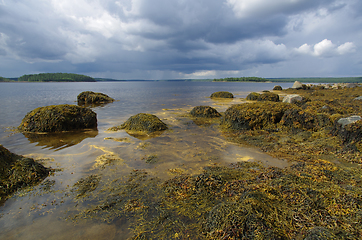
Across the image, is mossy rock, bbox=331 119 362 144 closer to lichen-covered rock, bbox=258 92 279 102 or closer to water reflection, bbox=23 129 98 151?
water reflection, bbox=23 129 98 151

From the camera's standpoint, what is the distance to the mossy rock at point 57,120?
9656 millimetres

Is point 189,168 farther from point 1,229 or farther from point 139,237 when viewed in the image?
point 1,229

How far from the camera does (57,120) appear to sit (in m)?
9.84

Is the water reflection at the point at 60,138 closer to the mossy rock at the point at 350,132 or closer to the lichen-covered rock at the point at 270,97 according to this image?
the mossy rock at the point at 350,132

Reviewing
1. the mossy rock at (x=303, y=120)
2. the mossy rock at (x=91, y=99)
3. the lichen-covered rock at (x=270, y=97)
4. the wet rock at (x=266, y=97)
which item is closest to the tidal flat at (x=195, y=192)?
the mossy rock at (x=303, y=120)

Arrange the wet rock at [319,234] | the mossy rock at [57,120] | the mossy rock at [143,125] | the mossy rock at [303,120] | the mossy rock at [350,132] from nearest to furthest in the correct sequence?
1. the wet rock at [319,234]
2. the mossy rock at [350,132]
3. the mossy rock at [303,120]
4. the mossy rock at [57,120]
5. the mossy rock at [143,125]

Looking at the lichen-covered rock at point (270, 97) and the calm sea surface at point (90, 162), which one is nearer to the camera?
the calm sea surface at point (90, 162)

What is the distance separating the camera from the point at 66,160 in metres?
6.16

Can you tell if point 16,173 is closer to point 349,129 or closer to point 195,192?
point 195,192

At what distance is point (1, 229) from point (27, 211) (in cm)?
48

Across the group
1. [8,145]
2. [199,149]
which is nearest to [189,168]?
[199,149]

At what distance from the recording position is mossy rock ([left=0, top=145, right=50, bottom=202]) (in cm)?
441

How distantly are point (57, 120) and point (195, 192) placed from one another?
9170 mm

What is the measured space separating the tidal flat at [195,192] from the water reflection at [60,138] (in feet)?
0.63
